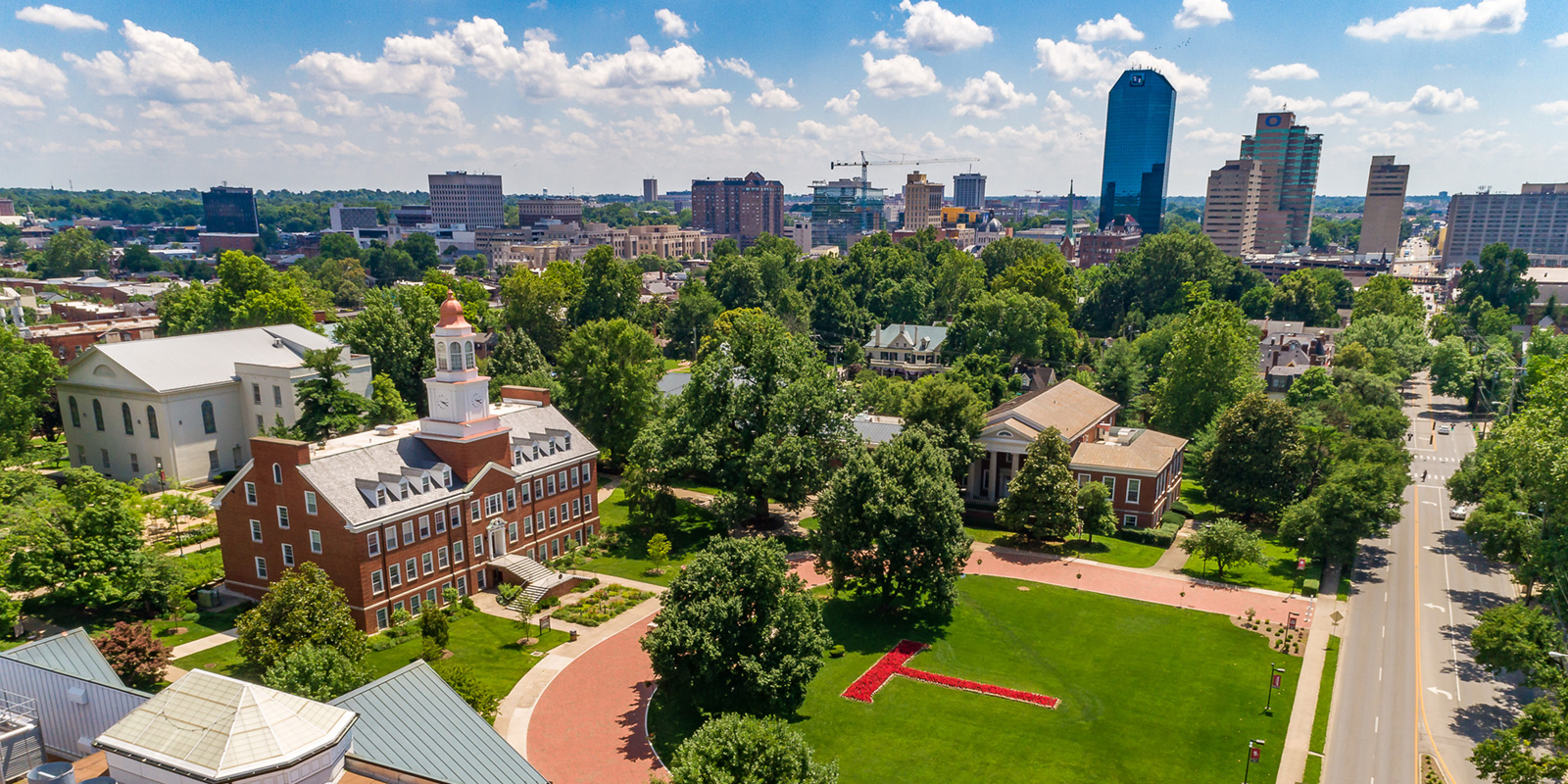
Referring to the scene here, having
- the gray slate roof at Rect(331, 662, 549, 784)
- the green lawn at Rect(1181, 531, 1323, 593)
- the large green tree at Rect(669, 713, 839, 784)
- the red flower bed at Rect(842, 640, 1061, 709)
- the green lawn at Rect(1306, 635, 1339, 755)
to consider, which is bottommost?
the green lawn at Rect(1181, 531, 1323, 593)

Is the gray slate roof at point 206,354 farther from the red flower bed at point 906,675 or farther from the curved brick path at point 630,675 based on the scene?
the red flower bed at point 906,675

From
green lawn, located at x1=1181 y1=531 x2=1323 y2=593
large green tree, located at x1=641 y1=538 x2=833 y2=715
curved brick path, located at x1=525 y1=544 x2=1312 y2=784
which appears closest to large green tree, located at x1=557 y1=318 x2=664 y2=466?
curved brick path, located at x1=525 y1=544 x2=1312 y2=784

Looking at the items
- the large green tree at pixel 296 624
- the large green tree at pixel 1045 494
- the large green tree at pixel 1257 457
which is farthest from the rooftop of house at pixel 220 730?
the large green tree at pixel 1257 457

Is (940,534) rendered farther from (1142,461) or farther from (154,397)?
(154,397)

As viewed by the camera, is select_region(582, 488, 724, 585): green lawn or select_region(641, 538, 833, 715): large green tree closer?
select_region(641, 538, 833, 715): large green tree

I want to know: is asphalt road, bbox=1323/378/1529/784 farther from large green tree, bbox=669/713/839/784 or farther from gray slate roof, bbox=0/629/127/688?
gray slate roof, bbox=0/629/127/688

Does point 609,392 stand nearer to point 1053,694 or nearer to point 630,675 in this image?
point 630,675
